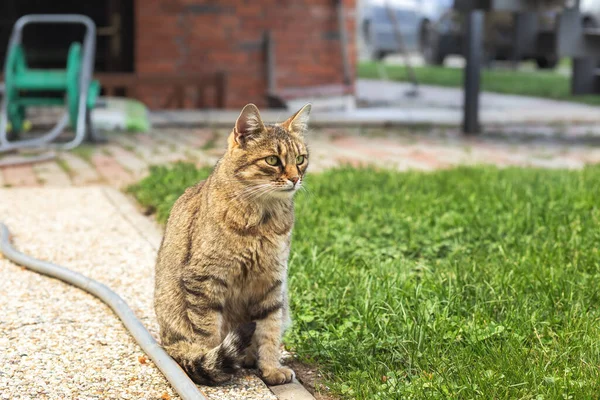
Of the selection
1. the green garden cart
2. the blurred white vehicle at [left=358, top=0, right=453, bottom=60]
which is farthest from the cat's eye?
the blurred white vehicle at [left=358, top=0, right=453, bottom=60]

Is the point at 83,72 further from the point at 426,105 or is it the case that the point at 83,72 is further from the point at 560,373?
the point at 560,373

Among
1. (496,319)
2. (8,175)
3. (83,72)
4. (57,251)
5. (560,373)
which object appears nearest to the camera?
(560,373)

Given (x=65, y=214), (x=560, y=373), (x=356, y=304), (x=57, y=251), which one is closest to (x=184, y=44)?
(x=65, y=214)

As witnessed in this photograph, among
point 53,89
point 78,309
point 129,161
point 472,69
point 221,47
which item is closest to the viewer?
point 78,309

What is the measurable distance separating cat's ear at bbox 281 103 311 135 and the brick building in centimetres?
770

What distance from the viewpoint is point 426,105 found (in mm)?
13023

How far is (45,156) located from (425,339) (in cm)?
522

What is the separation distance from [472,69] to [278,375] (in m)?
7.10

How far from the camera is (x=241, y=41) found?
38.0 feet

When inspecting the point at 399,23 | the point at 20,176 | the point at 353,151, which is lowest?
the point at 20,176

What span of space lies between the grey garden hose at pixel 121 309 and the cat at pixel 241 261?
7 centimetres

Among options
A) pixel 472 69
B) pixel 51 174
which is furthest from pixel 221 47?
pixel 51 174

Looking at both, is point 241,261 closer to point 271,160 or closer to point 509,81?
point 271,160

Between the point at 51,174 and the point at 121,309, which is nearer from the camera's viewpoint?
the point at 121,309
